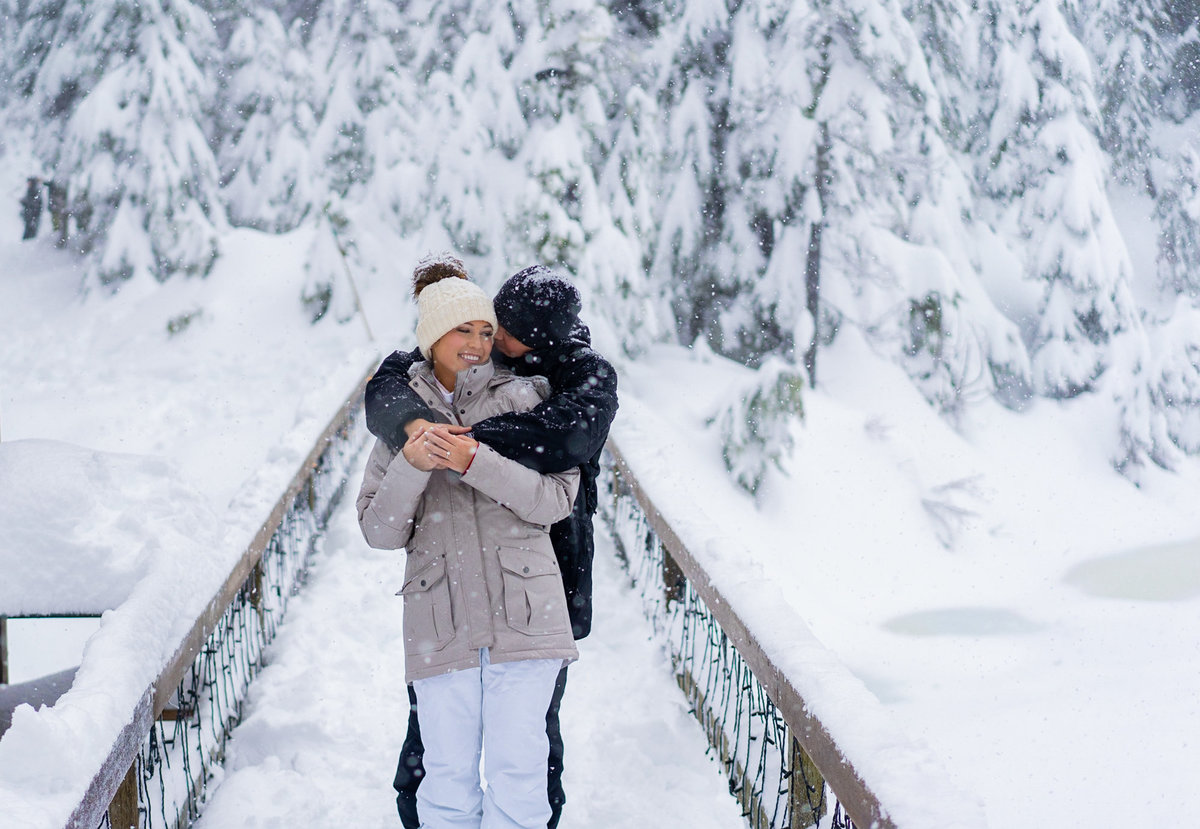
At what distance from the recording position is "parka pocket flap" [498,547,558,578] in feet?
8.11

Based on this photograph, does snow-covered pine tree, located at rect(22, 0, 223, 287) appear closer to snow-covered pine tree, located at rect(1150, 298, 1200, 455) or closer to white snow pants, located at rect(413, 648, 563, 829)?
snow-covered pine tree, located at rect(1150, 298, 1200, 455)

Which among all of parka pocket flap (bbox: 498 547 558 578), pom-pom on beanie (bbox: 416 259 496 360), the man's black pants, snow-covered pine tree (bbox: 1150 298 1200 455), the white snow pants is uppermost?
pom-pom on beanie (bbox: 416 259 496 360)

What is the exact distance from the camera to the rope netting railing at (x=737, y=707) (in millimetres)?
2408

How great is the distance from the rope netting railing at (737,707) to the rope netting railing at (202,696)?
1615 mm

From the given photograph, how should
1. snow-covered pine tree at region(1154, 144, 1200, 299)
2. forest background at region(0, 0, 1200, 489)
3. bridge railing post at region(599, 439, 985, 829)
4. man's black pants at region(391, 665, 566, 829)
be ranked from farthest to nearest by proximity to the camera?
snow-covered pine tree at region(1154, 144, 1200, 299), forest background at region(0, 0, 1200, 489), man's black pants at region(391, 665, 566, 829), bridge railing post at region(599, 439, 985, 829)

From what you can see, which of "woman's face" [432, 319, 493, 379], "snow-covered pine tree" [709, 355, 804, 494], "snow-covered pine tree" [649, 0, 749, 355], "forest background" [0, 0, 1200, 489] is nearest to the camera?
"woman's face" [432, 319, 493, 379]

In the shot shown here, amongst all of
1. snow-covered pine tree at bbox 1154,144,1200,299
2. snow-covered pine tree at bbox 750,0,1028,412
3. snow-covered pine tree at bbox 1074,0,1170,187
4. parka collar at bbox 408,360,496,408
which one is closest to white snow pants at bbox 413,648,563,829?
parka collar at bbox 408,360,496,408

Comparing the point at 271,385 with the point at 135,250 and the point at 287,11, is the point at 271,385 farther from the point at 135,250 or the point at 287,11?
the point at 287,11

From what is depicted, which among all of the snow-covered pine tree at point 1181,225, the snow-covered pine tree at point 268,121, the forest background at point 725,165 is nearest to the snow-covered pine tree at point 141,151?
Answer: the forest background at point 725,165

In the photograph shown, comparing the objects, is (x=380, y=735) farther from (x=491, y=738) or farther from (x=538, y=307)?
(x=538, y=307)

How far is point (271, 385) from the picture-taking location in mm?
16922

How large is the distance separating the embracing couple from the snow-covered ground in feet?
2.51

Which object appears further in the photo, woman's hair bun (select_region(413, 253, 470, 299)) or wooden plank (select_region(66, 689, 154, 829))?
woman's hair bun (select_region(413, 253, 470, 299))

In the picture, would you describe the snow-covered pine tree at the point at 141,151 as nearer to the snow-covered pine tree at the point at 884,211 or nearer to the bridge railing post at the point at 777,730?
the snow-covered pine tree at the point at 884,211
